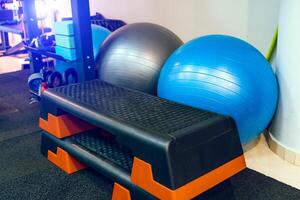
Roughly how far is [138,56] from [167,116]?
2.53ft

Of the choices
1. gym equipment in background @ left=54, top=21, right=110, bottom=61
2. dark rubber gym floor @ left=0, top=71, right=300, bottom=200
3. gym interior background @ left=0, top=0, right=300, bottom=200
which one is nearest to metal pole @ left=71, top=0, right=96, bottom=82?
gym interior background @ left=0, top=0, right=300, bottom=200

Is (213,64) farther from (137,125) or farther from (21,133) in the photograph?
(21,133)

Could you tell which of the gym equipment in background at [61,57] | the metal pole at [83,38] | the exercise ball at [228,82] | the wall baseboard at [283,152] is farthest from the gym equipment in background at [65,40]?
the wall baseboard at [283,152]

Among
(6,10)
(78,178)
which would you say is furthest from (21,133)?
(6,10)

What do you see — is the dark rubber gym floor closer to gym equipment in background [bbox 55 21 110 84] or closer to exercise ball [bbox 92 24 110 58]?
gym equipment in background [bbox 55 21 110 84]

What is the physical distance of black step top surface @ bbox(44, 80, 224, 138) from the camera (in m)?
1.42

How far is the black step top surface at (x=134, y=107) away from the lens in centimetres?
142

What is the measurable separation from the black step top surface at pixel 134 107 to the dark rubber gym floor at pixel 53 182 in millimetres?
321

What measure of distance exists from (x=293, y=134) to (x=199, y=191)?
82cm

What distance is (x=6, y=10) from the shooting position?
4500 millimetres

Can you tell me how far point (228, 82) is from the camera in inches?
67.3

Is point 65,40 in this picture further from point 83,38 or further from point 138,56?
point 138,56

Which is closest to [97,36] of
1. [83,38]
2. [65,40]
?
[65,40]

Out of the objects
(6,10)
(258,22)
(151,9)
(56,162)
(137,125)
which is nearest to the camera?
(137,125)
